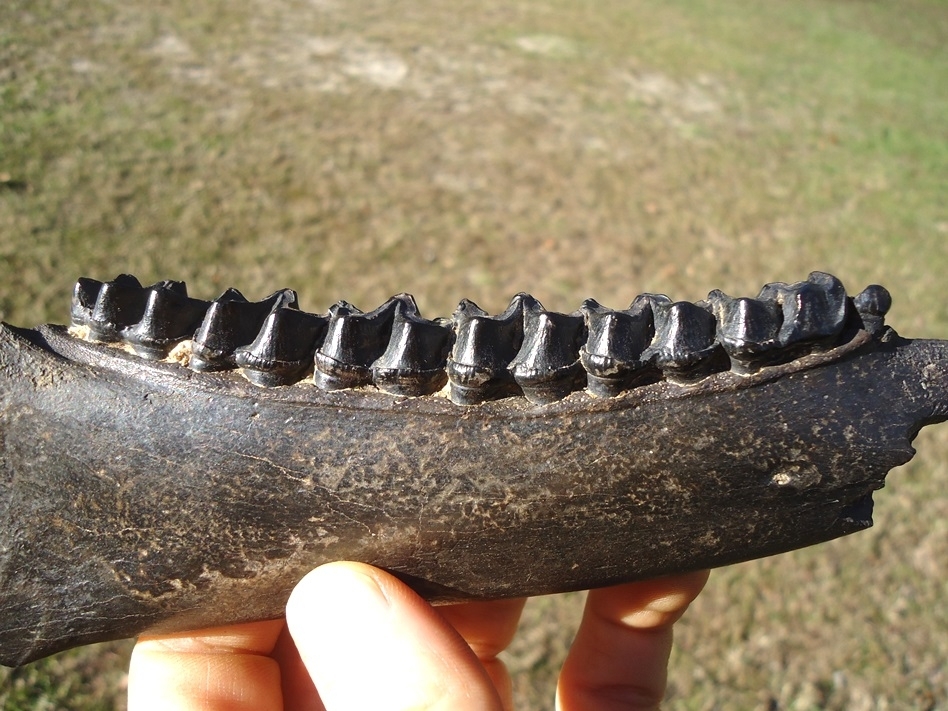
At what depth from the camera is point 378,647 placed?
4.51 ft

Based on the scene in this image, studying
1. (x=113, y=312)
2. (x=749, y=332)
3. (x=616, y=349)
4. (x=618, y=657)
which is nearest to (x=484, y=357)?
(x=616, y=349)

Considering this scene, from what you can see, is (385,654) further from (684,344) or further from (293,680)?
(293,680)

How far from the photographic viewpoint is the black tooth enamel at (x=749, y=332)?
1346 mm

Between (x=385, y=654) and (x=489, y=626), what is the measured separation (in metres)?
1.07

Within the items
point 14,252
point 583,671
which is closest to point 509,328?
point 583,671

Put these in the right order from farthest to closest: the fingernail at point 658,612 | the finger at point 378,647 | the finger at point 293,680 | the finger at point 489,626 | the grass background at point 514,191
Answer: the grass background at point 514,191
the finger at point 489,626
the finger at point 293,680
the fingernail at point 658,612
the finger at point 378,647

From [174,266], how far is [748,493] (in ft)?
12.1

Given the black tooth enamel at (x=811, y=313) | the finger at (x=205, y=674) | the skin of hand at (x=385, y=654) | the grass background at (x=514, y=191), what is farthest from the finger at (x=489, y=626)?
the black tooth enamel at (x=811, y=313)

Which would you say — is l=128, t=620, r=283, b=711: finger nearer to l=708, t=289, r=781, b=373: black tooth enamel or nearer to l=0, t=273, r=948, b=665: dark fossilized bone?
l=0, t=273, r=948, b=665: dark fossilized bone

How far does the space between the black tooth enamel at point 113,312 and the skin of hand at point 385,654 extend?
0.58m

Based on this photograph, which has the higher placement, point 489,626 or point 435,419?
point 435,419

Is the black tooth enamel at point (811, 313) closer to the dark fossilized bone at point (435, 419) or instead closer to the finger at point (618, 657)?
the dark fossilized bone at point (435, 419)

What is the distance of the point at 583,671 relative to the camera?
2254 mm

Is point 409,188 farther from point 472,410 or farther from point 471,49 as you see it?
point 472,410
